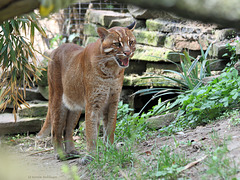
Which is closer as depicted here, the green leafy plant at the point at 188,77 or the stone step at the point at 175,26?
the green leafy plant at the point at 188,77

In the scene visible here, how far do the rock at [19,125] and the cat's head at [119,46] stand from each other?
10.4ft

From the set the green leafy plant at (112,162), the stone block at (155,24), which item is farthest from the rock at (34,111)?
the green leafy plant at (112,162)

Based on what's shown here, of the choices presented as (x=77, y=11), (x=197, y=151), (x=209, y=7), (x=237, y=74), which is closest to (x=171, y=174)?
(x=197, y=151)

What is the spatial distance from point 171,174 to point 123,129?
272 centimetres

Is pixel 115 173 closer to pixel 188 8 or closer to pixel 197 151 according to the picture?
pixel 197 151

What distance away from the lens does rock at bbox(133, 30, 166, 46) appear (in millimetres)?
7484

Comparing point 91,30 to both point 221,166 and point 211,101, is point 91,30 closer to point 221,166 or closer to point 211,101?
point 211,101

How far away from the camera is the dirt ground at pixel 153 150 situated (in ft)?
10.2

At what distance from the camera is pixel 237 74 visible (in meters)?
4.89

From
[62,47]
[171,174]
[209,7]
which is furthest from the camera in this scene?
[62,47]

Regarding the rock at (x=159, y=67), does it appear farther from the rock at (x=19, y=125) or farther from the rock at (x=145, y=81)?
the rock at (x=19, y=125)

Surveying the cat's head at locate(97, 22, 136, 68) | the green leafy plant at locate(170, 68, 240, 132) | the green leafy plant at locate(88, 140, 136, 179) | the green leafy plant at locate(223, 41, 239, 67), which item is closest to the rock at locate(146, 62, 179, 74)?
the green leafy plant at locate(223, 41, 239, 67)

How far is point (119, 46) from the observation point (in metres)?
4.54

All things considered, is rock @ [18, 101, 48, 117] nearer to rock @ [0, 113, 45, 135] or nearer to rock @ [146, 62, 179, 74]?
rock @ [0, 113, 45, 135]
